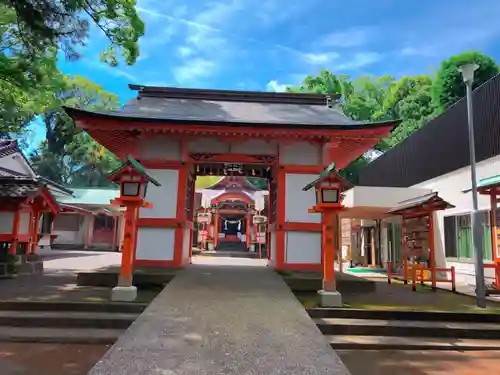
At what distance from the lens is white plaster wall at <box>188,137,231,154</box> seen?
32.0 feet

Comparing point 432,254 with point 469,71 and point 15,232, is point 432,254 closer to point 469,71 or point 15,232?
point 469,71

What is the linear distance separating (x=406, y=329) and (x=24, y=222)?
1189 centimetres

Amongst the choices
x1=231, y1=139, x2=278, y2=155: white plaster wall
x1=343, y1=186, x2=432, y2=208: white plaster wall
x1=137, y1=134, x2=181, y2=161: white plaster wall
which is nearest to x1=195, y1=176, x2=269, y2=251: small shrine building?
x1=343, y1=186, x2=432, y2=208: white plaster wall

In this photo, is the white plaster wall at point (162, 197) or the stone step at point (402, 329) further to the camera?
the white plaster wall at point (162, 197)

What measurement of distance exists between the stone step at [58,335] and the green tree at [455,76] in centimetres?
2686

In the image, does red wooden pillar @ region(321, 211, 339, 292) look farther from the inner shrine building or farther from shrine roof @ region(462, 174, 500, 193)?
shrine roof @ region(462, 174, 500, 193)

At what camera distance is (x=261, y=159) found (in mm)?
9906

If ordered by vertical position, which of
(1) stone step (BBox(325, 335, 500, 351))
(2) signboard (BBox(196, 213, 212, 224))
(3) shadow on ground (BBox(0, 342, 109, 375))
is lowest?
(3) shadow on ground (BBox(0, 342, 109, 375))

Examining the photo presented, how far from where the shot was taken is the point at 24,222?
38.8 ft

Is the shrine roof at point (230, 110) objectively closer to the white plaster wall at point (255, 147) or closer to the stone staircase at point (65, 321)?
the white plaster wall at point (255, 147)

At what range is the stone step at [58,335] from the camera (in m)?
5.60

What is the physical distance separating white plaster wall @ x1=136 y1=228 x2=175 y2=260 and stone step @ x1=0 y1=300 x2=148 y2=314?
2419 millimetres

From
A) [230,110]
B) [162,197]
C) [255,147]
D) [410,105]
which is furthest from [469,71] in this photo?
[410,105]

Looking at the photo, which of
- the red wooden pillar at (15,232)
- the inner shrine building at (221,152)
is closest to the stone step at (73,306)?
the inner shrine building at (221,152)
